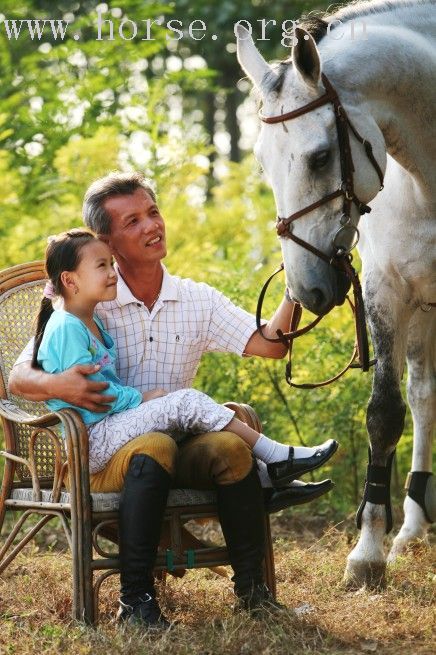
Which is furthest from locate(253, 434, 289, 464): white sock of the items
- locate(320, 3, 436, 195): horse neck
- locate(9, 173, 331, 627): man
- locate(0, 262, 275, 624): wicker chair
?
locate(320, 3, 436, 195): horse neck

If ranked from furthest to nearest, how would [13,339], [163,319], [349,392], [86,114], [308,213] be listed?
1. [86,114]
2. [349,392]
3. [13,339]
4. [163,319]
5. [308,213]

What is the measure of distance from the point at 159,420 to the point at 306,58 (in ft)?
4.09

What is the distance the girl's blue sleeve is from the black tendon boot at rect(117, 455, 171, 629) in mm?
218

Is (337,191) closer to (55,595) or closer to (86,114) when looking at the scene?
(55,595)

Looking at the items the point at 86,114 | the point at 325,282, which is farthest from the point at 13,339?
the point at 86,114

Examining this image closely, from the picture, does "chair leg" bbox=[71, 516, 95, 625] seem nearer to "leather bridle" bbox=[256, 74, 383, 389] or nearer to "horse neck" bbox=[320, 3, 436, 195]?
"leather bridle" bbox=[256, 74, 383, 389]

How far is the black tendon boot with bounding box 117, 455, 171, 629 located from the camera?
3.37 metres

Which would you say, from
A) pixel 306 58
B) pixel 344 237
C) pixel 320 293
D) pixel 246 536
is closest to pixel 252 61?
pixel 306 58

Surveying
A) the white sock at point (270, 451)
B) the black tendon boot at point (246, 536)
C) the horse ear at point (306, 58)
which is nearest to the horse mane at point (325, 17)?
the horse ear at point (306, 58)

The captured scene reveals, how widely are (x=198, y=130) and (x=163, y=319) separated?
4.28 meters

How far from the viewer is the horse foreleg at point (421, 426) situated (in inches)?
187

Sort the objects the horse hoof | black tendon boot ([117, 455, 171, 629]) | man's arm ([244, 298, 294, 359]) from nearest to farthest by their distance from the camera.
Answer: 1. black tendon boot ([117, 455, 171, 629])
2. man's arm ([244, 298, 294, 359])
3. the horse hoof

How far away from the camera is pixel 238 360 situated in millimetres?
5797

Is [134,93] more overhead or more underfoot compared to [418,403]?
more overhead
